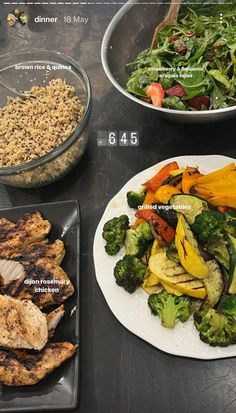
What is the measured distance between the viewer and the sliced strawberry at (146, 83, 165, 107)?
144 cm

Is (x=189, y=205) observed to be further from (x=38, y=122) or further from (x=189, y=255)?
(x=38, y=122)

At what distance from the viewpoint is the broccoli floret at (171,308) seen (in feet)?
3.98

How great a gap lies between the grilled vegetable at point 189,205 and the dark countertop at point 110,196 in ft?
1.00

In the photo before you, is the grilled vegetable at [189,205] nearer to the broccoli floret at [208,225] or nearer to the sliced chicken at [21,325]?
the broccoli floret at [208,225]

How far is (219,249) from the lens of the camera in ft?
3.99

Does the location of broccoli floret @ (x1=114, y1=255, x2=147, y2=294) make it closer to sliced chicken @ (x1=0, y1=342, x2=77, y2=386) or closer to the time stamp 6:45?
sliced chicken @ (x1=0, y1=342, x2=77, y2=386)

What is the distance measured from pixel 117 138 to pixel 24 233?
48 cm

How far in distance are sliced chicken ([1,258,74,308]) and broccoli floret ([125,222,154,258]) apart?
0.64 ft

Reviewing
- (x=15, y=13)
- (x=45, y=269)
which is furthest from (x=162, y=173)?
(x=15, y=13)

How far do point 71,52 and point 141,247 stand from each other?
879mm

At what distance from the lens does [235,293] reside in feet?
3.91

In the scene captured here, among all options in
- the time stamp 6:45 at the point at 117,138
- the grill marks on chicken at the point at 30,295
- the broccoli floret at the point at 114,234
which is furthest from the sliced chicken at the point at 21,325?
the time stamp 6:45 at the point at 117,138

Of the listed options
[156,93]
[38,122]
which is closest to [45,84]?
[38,122]

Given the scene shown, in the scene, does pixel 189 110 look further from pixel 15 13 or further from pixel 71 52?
pixel 15 13
